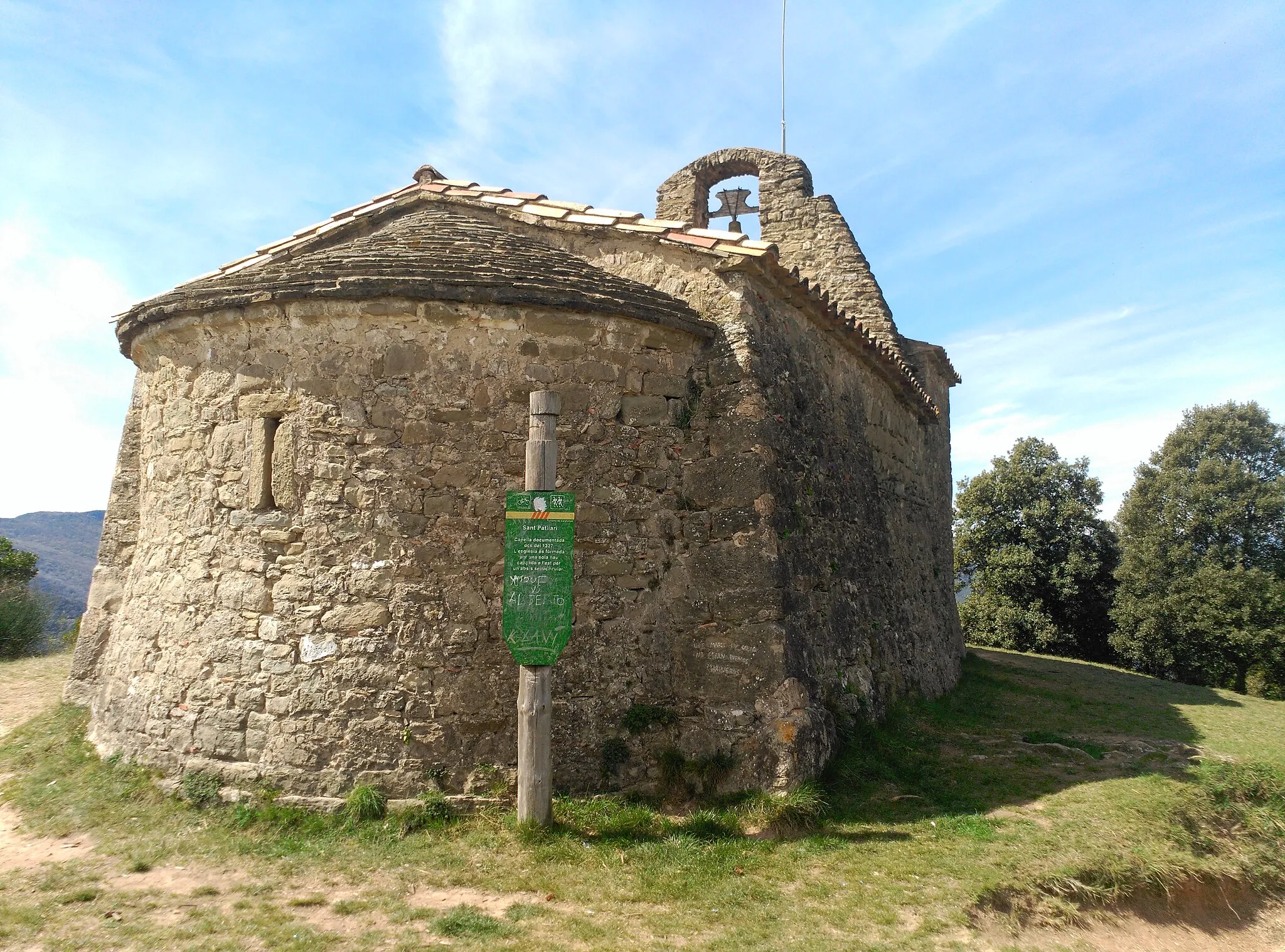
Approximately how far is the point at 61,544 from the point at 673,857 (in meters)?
101

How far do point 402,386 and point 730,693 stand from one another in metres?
3.45

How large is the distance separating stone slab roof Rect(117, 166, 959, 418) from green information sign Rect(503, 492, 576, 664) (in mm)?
1741

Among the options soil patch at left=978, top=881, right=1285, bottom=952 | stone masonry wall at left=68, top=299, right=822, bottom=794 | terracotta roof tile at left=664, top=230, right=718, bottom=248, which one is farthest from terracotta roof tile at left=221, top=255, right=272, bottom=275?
soil patch at left=978, top=881, right=1285, bottom=952

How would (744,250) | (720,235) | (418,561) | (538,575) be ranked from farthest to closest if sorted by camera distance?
(720,235)
(744,250)
(418,561)
(538,575)

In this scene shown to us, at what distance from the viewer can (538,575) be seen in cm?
539

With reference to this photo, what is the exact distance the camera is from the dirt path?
8.62 m

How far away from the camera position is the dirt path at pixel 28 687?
28.3 ft

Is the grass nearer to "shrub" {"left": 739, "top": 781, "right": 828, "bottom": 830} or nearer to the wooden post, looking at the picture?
"shrub" {"left": 739, "top": 781, "right": 828, "bottom": 830}

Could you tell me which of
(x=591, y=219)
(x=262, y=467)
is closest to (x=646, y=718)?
(x=262, y=467)

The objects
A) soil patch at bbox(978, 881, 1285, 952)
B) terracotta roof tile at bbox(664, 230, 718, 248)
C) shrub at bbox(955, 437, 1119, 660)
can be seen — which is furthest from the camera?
shrub at bbox(955, 437, 1119, 660)

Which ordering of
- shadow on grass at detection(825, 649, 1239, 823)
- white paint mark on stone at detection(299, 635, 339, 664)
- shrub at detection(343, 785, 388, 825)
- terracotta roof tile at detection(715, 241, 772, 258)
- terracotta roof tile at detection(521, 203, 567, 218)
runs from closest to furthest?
shrub at detection(343, 785, 388, 825) → white paint mark on stone at detection(299, 635, 339, 664) → shadow on grass at detection(825, 649, 1239, 823) → terracotta roof tile at detection(715, 241, 772, 258) → terracotta roof tile at detection(521, 203, 567, 218)

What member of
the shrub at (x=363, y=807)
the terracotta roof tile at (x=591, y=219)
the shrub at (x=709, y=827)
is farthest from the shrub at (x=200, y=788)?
the terracotta roof tile at (x=591, y=219)

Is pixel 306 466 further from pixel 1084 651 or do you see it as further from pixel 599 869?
pixel 1084 651

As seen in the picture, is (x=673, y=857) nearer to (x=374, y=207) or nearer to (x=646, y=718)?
(x=646, y=718)
